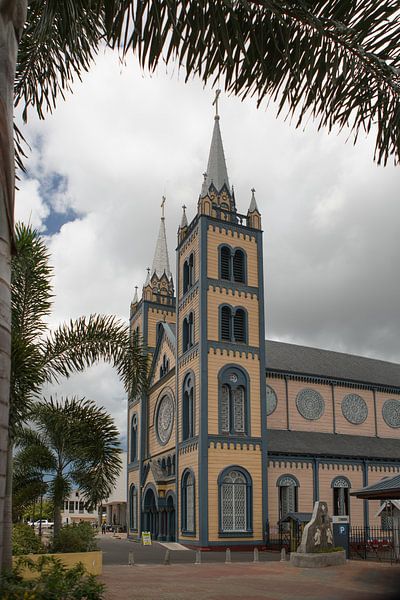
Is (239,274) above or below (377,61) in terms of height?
above

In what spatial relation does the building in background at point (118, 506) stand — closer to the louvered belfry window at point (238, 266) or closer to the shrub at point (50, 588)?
the louvered belfry window at point (238, 266)

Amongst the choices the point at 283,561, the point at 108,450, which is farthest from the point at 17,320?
the point at 283,561

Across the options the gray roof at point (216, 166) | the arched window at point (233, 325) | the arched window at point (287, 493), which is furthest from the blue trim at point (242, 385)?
Result: the gray roof at point (216, 166)

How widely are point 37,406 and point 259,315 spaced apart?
69.0 feet

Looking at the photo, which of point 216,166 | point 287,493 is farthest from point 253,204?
point 287,493

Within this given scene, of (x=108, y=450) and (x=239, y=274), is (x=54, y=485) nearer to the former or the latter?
(x=108, y=450)

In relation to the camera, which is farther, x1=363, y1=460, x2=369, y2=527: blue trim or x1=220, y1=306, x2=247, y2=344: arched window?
x1=363, y1=460, x2=369, y2=527: blue trim

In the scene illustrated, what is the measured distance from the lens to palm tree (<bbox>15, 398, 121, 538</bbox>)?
680 inches

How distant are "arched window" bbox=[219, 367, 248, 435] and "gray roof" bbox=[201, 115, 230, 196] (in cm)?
1143

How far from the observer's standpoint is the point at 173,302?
179 ft

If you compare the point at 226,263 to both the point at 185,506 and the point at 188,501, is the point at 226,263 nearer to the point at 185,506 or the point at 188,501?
the point at 188,501

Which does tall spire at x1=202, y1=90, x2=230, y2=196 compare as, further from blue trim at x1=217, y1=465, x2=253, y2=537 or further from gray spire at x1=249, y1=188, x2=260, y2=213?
blue trim at x1=217, y1=465, x2=253, y2=537

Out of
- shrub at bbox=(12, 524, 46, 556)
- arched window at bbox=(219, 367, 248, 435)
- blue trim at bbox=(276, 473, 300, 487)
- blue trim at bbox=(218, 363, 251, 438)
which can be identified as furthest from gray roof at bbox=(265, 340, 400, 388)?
shrub at bbox=(12, 524, 46, 556)

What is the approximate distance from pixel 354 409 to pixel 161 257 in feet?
74.2
